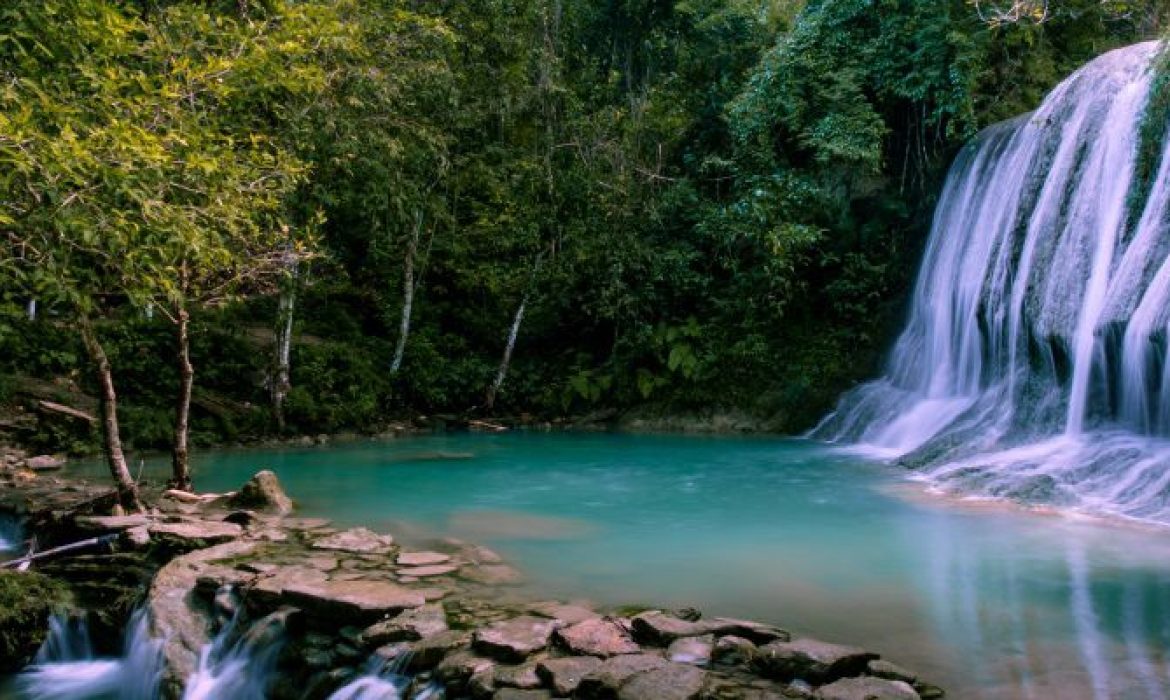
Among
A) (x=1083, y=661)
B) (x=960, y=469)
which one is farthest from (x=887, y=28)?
(x=1083, y=661)

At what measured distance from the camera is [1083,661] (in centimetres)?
459

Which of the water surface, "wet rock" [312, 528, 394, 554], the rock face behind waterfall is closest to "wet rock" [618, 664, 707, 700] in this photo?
the water surface

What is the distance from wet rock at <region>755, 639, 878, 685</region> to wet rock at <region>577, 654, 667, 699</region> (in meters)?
0.51

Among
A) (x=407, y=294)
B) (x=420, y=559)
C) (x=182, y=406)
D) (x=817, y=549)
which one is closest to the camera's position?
(x=420, y=559)

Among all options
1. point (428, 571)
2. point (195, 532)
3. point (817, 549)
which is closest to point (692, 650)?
point (428, 571)

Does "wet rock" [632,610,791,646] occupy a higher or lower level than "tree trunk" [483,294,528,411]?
lower

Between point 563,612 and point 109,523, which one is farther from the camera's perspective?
point 109,523

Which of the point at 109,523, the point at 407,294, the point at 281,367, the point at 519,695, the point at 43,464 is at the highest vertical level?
the point at 407,294

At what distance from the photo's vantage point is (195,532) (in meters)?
6.74

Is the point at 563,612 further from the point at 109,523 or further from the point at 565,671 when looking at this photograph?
the point at 109,523

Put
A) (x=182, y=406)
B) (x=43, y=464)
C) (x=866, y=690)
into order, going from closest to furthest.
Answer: (x=866, y=690), (x=182, y=406), (x=43, y=464)

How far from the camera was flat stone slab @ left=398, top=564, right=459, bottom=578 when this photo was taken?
235 inches

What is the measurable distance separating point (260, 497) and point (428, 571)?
2.77m

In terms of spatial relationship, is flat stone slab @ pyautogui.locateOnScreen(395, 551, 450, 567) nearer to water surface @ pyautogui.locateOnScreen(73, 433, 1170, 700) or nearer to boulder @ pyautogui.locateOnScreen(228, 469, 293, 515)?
water surface @ pyautogui.locateOnScreen(73, 433, 1170, 700)
